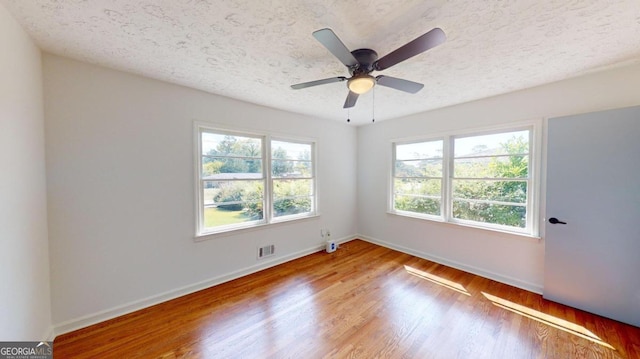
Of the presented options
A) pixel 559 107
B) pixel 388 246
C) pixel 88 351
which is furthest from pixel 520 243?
pixel 88 351

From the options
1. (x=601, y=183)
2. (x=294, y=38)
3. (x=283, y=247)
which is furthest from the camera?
(x=283, y=247)

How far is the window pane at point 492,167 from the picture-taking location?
276 cm

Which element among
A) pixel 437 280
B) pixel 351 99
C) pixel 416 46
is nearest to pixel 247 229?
pixel 351 99

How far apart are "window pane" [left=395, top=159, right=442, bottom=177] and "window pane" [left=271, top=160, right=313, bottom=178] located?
1678mm

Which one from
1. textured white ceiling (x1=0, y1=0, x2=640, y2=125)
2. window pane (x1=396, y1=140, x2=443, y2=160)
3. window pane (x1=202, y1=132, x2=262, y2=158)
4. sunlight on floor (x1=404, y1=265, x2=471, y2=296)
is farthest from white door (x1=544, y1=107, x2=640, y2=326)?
window pane (x1=202, y1=132, x2=262, y2=158)

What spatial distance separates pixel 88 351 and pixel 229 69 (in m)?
2.64

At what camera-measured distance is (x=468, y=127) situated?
10.2ft

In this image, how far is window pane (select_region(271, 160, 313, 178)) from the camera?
11.4ft

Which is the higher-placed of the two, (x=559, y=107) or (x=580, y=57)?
(x=580, y=57)

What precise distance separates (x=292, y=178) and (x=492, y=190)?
114 inches

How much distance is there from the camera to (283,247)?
3479 mm

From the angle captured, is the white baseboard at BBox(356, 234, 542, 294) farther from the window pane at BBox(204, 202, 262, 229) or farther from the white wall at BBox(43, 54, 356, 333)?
the white wall at BBox(43, 54, 356, 333)

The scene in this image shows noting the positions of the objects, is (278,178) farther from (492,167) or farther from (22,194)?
(492,167)

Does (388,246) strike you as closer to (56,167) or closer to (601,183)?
(601,183)
